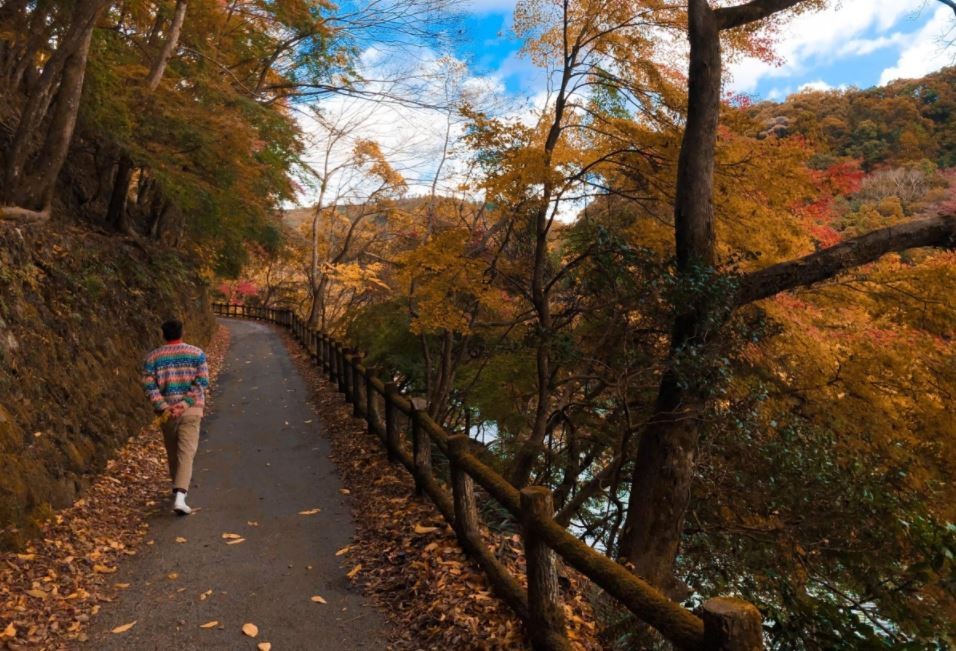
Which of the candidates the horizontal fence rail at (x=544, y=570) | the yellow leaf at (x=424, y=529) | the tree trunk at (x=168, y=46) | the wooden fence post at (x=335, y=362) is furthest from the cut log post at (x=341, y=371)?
the yellow leaf at (x=424, y=529)

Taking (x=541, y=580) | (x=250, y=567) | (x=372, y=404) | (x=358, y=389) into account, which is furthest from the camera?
(x=358, y=389)

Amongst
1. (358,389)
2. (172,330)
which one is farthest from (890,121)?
(172,330)

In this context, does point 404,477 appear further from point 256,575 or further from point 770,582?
point 770,582

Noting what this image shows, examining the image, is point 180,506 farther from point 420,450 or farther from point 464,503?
point 464,503

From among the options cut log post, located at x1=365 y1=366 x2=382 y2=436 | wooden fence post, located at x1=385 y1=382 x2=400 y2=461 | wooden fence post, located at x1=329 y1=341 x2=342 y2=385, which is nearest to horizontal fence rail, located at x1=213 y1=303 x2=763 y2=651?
wooden fence post, located at x1=385 y1=382 x2=400 y2=461

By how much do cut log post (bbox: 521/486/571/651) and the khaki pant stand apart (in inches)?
156

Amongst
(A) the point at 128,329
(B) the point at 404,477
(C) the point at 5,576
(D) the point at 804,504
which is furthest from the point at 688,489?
(A) the point at 128,329

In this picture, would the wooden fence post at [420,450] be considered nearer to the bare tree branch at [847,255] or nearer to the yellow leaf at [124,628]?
the yellow leaf at [124,628]

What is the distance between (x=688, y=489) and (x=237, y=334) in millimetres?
27340

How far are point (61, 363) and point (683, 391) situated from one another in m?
7.12

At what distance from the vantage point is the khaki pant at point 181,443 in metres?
5.68

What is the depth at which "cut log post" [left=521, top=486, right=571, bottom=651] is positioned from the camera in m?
3.25

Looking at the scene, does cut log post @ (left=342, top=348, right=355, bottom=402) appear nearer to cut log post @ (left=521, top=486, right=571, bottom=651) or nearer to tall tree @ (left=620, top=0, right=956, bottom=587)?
tall tree @ (left=620, top=0, right=956, bottom=587)

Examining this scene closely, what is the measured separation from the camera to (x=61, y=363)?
254 inches
